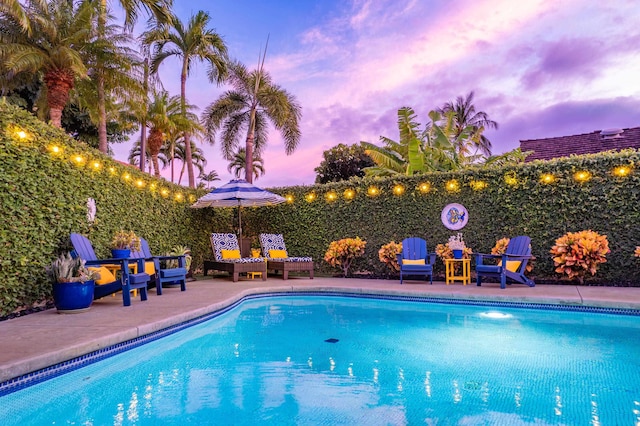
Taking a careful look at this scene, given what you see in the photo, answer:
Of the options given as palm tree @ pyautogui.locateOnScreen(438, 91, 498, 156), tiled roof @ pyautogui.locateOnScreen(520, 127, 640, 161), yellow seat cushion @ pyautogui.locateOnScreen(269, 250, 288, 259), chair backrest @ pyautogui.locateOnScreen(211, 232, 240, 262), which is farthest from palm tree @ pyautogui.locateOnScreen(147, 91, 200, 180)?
palm tree @ pyautogui.locateOnScreen(438, 91, 498, 156)

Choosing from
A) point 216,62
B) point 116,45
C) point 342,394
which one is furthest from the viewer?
point 216,62

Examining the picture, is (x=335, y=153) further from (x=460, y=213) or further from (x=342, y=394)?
A: (x=342, y=394)

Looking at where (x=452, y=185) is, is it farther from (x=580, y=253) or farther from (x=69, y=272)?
(x=69, y=272)

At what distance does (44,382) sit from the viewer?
11.0 ft

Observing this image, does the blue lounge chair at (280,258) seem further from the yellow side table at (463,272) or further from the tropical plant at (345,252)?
the yellow side table at (463,272)

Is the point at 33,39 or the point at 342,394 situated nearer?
the point at 342,394

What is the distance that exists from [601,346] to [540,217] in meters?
5.27

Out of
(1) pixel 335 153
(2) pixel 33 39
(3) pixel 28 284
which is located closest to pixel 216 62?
(2) pixel 33 39

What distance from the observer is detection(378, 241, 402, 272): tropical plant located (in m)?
10.6

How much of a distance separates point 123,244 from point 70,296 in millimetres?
2531

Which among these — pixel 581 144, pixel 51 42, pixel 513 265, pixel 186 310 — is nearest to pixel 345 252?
pixel 513 265

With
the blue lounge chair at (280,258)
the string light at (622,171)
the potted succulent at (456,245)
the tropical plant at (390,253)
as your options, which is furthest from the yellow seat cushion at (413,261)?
the string light at (622,171)

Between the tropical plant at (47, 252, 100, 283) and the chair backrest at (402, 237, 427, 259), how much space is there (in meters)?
7.03

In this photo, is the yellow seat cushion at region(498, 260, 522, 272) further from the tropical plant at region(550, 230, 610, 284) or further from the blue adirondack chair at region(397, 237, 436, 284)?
the blue adirondack chair at region(397, 237, 436, 284)
